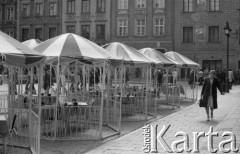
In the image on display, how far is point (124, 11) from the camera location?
44125 mm

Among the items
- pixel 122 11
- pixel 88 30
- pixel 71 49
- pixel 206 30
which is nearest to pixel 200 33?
pixel 206 30

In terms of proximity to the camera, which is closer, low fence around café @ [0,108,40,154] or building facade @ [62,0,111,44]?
low fence around café @ [0,108,40,154]

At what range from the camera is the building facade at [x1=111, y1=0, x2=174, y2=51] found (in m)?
42.5

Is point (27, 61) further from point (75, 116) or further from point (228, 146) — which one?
point (228, 146)

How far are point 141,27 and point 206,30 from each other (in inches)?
281

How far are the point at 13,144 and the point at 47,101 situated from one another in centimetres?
377

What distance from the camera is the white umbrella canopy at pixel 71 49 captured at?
977 cm

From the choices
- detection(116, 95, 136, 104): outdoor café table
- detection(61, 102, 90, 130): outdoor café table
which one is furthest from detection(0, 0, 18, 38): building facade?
detection(61, 102, 90, 130): outdoor café table

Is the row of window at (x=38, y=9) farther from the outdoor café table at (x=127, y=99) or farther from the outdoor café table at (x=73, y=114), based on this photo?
the outdoor café table at (x=73, y=114)

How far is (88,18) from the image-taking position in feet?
151

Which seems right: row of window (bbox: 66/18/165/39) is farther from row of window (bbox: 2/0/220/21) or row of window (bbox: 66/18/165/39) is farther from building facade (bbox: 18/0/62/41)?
building facade (bbox: 18/0/62/41)

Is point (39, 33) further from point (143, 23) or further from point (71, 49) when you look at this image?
point (71, 49)

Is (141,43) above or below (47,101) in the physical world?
above

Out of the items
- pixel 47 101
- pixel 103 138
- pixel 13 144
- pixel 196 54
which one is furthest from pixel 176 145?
pixel 196 54
